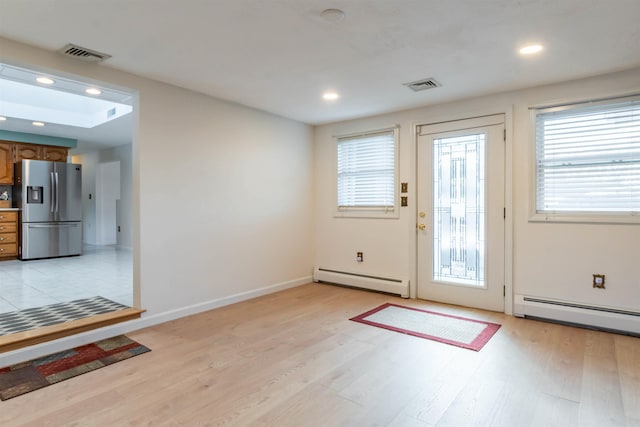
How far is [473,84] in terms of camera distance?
11.3 ft

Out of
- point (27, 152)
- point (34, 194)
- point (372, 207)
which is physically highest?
point (27, 152)

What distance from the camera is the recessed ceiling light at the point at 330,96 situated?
375 cm

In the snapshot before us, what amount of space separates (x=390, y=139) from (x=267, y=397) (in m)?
3.43

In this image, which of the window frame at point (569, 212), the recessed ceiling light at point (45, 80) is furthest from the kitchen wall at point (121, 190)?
the window frame at point (569, 212)

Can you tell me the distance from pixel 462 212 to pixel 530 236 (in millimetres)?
707

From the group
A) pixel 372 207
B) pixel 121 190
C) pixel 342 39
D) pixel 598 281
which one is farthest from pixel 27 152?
pixel 598 281

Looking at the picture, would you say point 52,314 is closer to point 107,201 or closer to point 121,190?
point 121,190

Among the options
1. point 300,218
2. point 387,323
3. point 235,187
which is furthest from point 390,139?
point 387,323

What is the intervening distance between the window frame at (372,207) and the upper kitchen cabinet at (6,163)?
624cm

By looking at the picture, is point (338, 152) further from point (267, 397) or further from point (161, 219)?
point (267, 397)

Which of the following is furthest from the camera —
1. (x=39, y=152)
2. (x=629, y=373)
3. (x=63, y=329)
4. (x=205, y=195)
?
(x=39, y=152)

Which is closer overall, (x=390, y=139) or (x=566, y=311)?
(x=566, y=311)

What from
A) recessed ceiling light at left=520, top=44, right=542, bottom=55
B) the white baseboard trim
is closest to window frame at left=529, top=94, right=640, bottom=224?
recessed ceiling light at left=520, top=44, right=542, bottom=55

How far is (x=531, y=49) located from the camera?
8.79 ft
